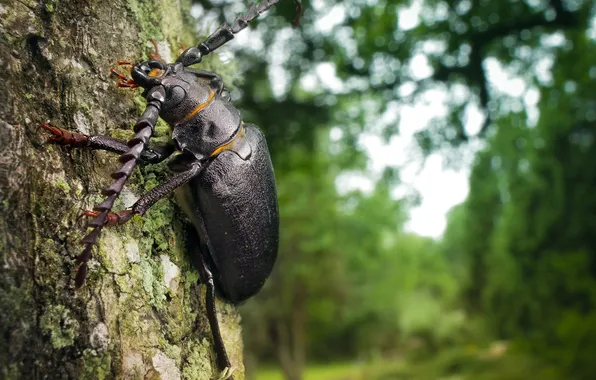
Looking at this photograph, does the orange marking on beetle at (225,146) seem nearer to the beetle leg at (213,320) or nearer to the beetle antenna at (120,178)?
the beetle antenna at (120,178)

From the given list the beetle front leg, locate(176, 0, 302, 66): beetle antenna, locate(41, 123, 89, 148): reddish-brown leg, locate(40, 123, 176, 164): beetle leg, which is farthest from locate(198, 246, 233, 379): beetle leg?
locate(176, 0, 302, 66): beetle antenna

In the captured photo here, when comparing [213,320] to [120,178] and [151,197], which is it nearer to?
[151,197]

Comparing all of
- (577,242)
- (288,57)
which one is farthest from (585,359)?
(288,57)

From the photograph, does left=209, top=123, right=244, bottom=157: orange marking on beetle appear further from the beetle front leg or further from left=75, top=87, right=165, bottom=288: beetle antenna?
left=75, top=87, right=165, bottom=288: beetle antenna

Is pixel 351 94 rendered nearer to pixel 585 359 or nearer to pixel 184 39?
pixel 585 359

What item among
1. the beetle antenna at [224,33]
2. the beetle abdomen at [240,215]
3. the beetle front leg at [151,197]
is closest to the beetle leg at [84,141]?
the beetle front leg at [151,197]

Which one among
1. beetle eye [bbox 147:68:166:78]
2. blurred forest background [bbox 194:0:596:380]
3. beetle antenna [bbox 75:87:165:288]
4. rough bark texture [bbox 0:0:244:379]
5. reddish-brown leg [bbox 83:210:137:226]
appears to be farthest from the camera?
blurred forest background [bbox 194:0:596:380]
